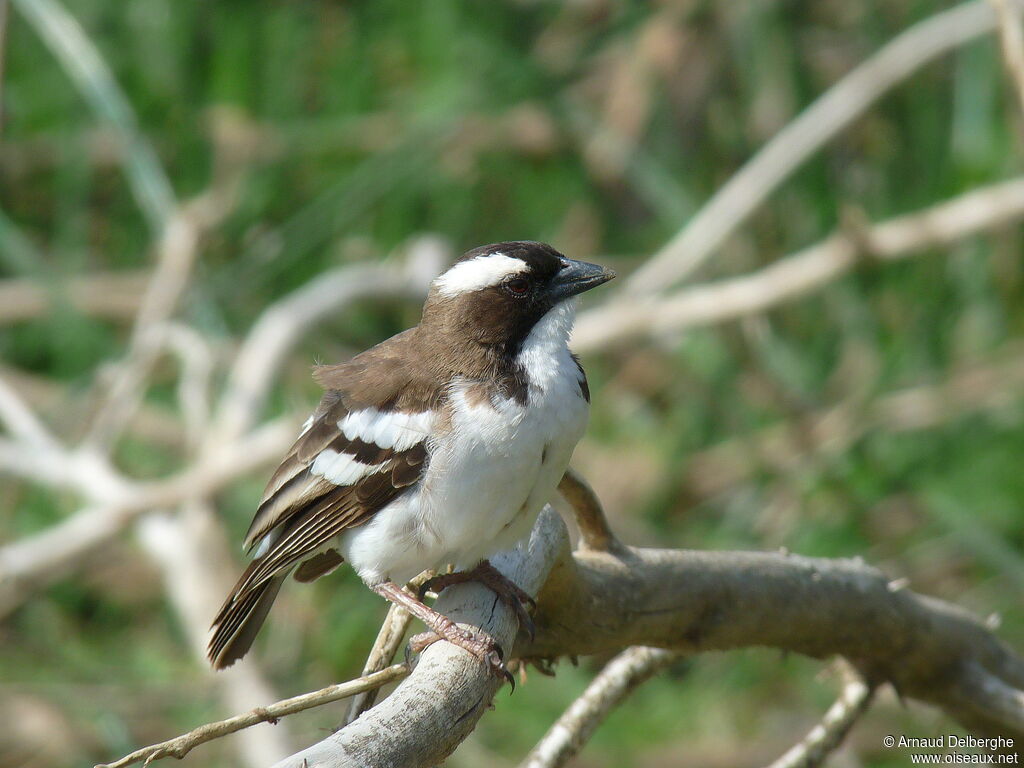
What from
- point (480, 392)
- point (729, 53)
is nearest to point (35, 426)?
point (480, 392)

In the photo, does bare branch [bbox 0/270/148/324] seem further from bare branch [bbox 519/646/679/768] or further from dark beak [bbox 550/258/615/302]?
bare branch [bbox 519/646/679/768]

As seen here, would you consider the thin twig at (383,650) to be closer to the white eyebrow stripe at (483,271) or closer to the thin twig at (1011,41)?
the white eyebrow stripe at (483,271)

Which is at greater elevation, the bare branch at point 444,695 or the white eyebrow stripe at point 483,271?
the white eyebrow stripe at point 483,271

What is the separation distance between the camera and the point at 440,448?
2.88 m

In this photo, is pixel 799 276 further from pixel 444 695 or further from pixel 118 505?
pixel 444 695

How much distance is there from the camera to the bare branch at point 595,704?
2668 millimetres

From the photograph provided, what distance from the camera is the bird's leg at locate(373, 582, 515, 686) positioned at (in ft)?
7.87

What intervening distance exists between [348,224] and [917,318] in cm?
303

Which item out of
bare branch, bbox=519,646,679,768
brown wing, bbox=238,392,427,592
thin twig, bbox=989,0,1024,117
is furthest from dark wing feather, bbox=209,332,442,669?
thin twig, bbox=989,0,1024,117

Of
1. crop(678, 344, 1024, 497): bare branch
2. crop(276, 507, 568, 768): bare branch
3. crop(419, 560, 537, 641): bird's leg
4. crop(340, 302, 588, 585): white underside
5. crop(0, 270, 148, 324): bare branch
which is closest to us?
crop(276, 507, 568, 768): bare branch

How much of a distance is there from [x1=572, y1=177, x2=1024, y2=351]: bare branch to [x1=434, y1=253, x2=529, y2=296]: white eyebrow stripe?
2100mm

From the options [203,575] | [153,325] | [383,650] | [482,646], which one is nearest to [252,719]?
[482,646]

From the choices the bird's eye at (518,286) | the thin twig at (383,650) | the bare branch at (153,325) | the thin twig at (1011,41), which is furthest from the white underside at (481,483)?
the bare branch at (153,325)

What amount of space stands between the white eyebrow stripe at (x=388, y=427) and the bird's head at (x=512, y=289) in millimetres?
270
